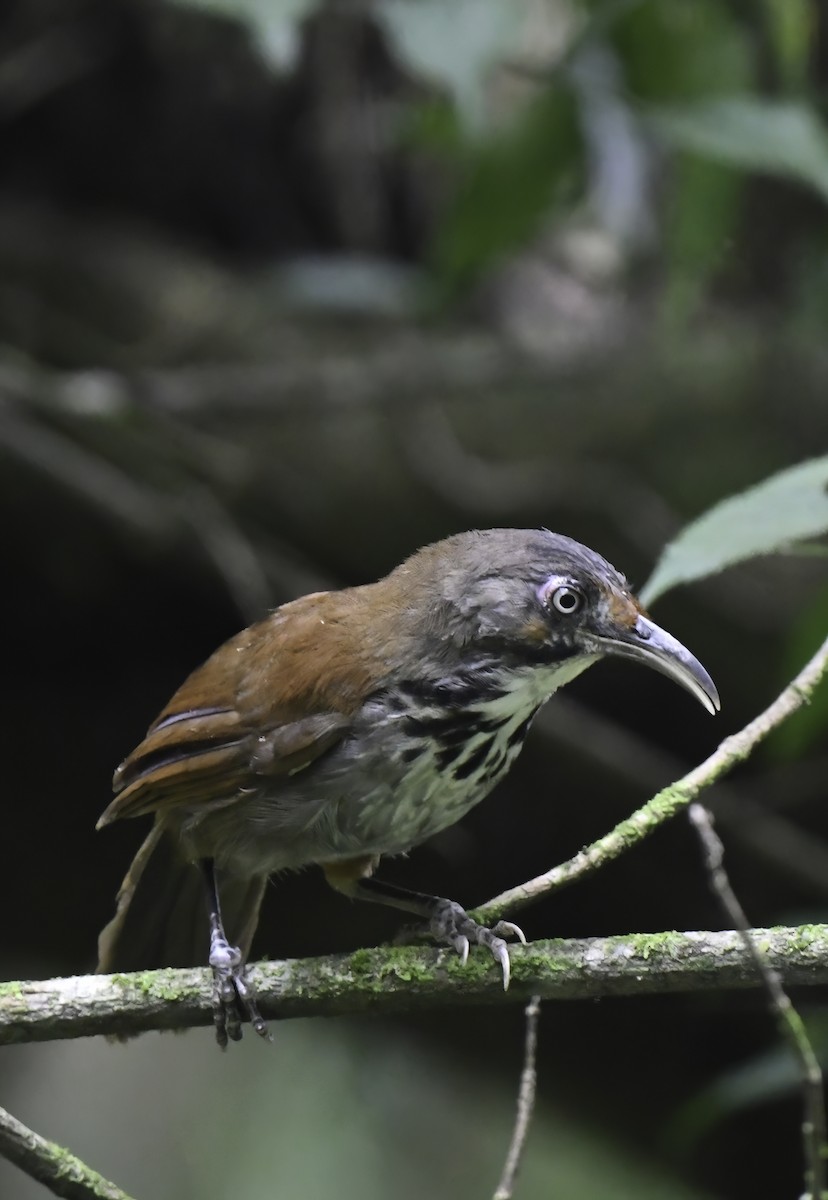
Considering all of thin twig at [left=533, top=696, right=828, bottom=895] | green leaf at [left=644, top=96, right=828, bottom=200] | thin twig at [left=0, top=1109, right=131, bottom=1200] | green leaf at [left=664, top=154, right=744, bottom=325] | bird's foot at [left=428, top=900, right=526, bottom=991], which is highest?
green leaf at [left=664, top=154, right=744, bottom=325]

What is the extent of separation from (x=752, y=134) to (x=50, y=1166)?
2545 millimetres

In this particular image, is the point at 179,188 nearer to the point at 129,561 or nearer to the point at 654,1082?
the point at 129,561

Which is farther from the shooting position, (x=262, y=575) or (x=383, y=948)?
(x=262, y=575)

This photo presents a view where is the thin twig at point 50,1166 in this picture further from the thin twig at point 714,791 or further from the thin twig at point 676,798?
the thin twig at point 714,791

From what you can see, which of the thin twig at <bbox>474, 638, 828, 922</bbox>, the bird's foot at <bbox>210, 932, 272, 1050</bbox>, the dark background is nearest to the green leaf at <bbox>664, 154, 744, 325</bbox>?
the dark background

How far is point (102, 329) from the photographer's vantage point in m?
4.89

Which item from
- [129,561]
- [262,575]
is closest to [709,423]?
[262,575]

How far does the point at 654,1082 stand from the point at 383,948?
120 inches

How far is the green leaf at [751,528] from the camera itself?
6.26 ft

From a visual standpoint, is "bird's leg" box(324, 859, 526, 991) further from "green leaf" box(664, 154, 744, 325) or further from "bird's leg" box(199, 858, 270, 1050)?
"green leaf" box(664, 154, 744, 325)

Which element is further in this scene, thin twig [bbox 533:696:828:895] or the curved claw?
thin twig [bbox 533:696:828:895]

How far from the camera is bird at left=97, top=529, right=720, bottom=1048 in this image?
2199 mm

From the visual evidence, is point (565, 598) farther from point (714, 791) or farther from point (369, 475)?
point (369, 475)

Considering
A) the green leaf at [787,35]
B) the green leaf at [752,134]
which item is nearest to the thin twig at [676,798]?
the green leaf at [752,134]
